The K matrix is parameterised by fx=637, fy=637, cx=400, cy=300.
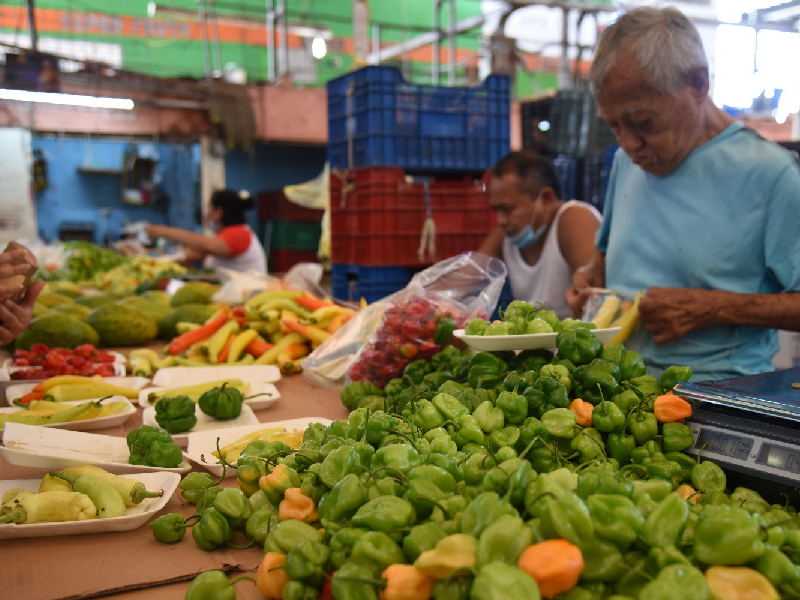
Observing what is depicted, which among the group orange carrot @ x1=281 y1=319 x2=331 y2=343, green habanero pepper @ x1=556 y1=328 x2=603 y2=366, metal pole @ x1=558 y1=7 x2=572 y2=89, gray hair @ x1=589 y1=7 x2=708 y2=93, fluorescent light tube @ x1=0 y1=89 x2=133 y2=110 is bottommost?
orange carrot @ x1=281 y1=319 x2=331 y2=343

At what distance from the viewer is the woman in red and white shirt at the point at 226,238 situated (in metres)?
5.76

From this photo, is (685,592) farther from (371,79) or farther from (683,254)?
(371,79)

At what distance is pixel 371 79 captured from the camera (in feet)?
13.3

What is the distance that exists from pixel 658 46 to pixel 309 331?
1913 mm

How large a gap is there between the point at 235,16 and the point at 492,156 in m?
9.13

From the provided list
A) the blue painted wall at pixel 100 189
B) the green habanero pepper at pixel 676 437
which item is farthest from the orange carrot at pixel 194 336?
the blue painted wall at pixel 100 189

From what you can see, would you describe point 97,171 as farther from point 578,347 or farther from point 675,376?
point 675,376

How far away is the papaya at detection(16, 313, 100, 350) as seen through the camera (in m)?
3.16

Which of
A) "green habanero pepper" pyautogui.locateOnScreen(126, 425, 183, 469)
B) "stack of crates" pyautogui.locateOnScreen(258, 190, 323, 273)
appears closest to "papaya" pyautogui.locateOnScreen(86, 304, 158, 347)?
"green habanero pepper" pyautogui.locateOnScreen(126, 425, 183, 469)

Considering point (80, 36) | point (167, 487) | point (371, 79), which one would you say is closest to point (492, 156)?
point (371, 79)

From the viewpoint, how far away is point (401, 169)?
→ 420cm

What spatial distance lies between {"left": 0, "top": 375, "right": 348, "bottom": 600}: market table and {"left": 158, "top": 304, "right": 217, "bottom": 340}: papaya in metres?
2.36

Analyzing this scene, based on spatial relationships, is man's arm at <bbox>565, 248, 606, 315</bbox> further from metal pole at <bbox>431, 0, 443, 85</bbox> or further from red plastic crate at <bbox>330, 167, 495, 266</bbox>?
metal pole at <bbox>431, 0, 443, 85</bbox>

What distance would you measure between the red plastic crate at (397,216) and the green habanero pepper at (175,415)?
7.39 ft
